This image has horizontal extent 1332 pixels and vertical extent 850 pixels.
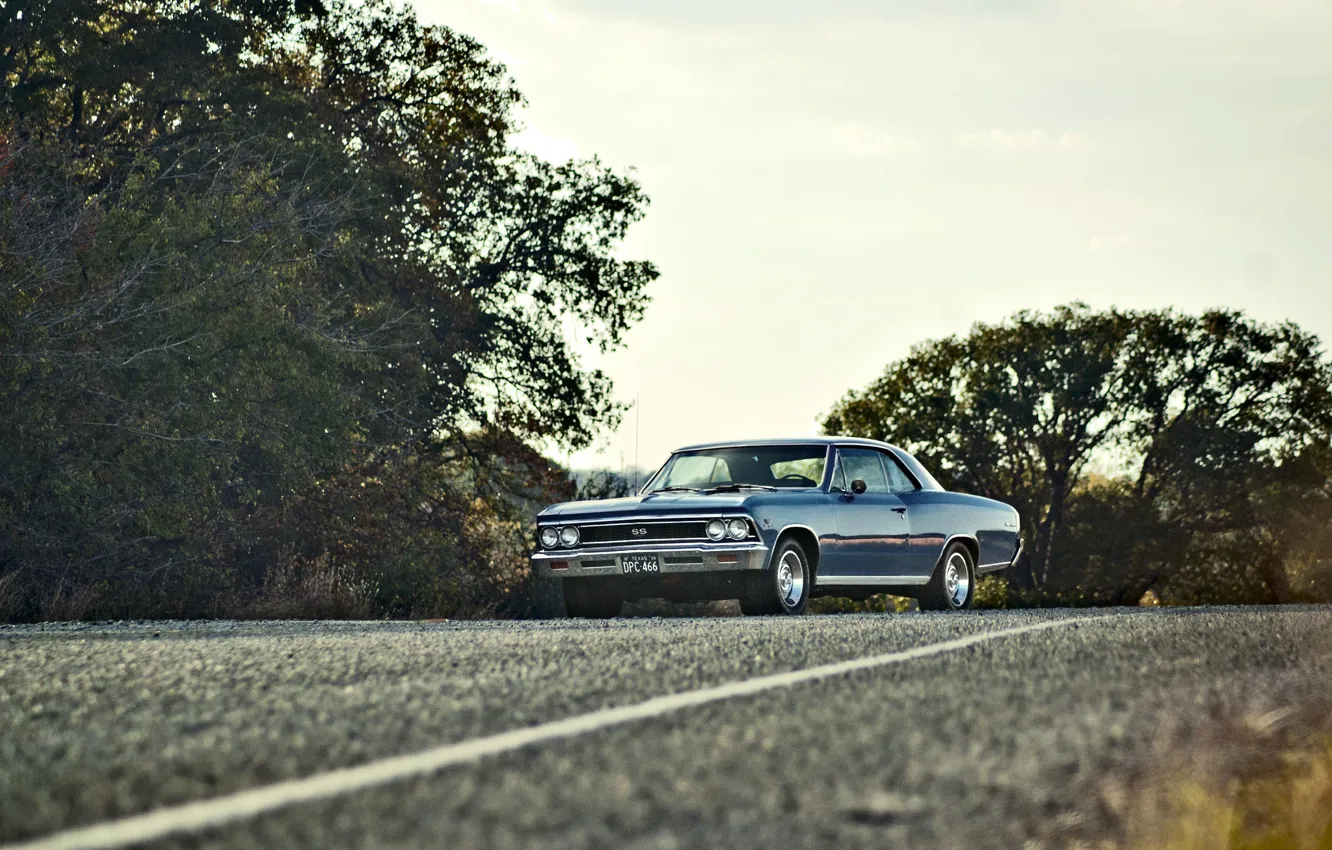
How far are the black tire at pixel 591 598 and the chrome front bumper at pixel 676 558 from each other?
210mm

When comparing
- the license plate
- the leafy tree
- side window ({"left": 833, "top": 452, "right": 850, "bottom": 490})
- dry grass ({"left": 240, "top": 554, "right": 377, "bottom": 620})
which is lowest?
dry grass ({"left": 240, "top": 554, "right": 377, "bottom": 620})

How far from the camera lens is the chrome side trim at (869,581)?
1516 cm

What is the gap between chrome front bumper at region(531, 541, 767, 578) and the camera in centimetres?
1391

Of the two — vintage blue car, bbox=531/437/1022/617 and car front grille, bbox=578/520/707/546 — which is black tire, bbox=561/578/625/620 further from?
car front grille, bbox=578/520/707/546

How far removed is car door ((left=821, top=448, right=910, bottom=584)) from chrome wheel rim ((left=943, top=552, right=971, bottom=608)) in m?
0.93

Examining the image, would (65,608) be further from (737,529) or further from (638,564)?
(737,529)

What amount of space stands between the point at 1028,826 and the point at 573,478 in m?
33.2

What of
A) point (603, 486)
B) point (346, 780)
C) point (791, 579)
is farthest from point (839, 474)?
point (603, 486)

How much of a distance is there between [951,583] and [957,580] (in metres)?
0.22

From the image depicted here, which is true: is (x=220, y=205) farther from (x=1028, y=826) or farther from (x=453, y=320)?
(x=1028, y=826)

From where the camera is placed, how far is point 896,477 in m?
16.5

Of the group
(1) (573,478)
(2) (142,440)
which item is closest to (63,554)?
(2) (142,440)

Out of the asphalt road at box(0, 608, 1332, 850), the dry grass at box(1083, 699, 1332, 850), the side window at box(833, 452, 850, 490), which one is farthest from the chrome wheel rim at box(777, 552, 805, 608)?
the dry grass at box(1083, 699, 1332, 850)

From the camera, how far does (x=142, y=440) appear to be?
23.3 meters
